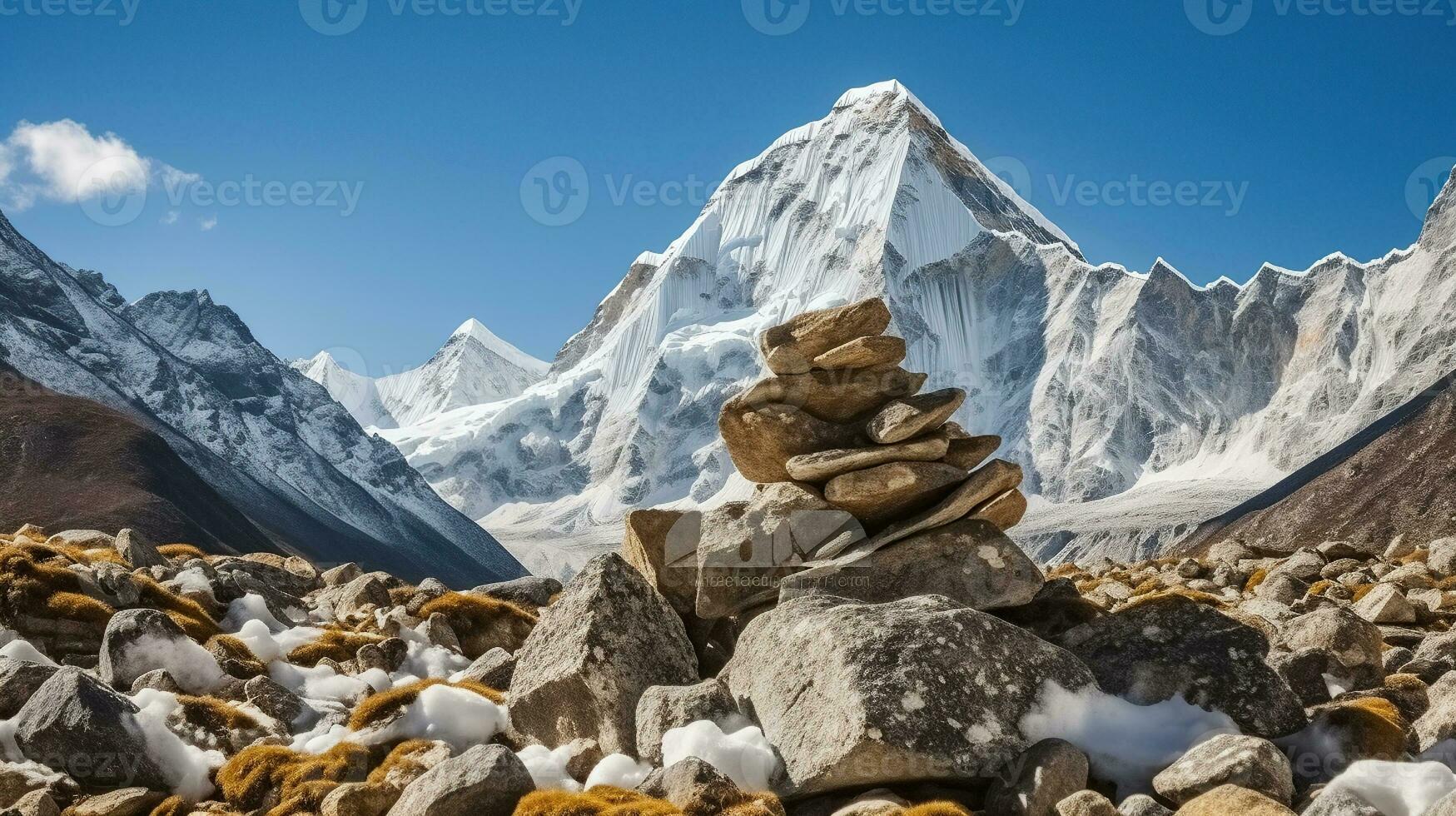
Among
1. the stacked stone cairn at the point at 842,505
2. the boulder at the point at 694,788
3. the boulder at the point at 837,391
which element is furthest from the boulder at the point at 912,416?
the boulder at the point at 694,788

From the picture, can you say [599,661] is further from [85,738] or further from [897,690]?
[85,738]

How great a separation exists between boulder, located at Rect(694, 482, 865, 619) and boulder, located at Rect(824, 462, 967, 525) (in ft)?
1.29

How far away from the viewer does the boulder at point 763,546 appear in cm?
2017

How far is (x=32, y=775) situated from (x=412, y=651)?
7.31 m

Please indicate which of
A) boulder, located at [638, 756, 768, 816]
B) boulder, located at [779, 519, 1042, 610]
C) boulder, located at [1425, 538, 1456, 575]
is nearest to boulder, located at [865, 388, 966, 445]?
boulder, located at [779, 519, 1042, 610]

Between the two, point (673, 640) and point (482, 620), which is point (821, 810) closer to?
point (673, 640)

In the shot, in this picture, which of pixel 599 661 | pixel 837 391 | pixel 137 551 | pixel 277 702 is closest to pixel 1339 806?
pixel 599 661

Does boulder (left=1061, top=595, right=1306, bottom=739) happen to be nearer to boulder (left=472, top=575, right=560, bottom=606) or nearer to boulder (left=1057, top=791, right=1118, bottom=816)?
boulder (left=1057, top=791, right=1118, bottom=816)

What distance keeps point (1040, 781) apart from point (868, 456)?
791cm

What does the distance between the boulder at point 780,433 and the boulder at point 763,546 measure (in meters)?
1.20

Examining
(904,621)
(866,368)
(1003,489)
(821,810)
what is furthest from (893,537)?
(821,810)

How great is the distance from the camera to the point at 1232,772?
12.3 m

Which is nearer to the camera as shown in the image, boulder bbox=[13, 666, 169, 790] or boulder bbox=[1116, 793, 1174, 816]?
boulder bbox=[1116, 793, 1174, 816]

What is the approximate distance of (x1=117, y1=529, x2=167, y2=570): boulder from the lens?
24.9 metres
